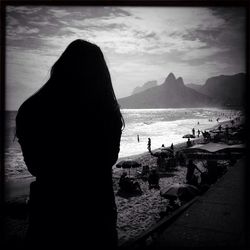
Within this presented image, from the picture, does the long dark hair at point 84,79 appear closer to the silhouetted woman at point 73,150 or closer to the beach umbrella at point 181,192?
the silhouetted woman at point 73,150

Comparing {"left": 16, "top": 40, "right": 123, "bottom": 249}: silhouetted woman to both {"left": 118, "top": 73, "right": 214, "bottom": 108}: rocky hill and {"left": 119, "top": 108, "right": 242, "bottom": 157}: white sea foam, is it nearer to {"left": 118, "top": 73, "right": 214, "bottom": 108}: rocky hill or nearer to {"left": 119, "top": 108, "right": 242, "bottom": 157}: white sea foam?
{"left": 118, "top": 73, "right": 214, "bottom": 108}: rocky hill

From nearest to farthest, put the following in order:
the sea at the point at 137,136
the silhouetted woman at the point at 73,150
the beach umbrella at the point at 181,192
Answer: the silhouetted woman at the point at 73,150 → the sea at the point at 137,136 → the beach umbrella at the point at 181,192

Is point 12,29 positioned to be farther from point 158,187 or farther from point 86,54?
point 158,187

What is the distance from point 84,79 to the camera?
5.01ft

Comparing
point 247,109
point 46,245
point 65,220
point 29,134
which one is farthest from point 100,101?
point 247,109

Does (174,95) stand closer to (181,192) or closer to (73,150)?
(181,192)

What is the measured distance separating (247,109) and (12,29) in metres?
3.35

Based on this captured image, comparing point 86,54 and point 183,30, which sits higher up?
point 183,30

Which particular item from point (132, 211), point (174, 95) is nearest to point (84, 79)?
point (132, 211)

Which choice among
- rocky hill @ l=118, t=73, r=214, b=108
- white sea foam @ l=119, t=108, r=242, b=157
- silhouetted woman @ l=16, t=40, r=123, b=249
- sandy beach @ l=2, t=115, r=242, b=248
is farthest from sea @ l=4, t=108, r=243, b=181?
rocky hill @ l=118, t=73, r=214, b=108

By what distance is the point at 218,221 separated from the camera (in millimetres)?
4207

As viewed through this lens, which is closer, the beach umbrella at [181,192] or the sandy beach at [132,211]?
the sandy beach at [132,211]

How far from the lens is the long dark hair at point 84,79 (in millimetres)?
1495

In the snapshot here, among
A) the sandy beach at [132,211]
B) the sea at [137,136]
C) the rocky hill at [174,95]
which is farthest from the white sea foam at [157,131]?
the sandy beach at [132,211]
